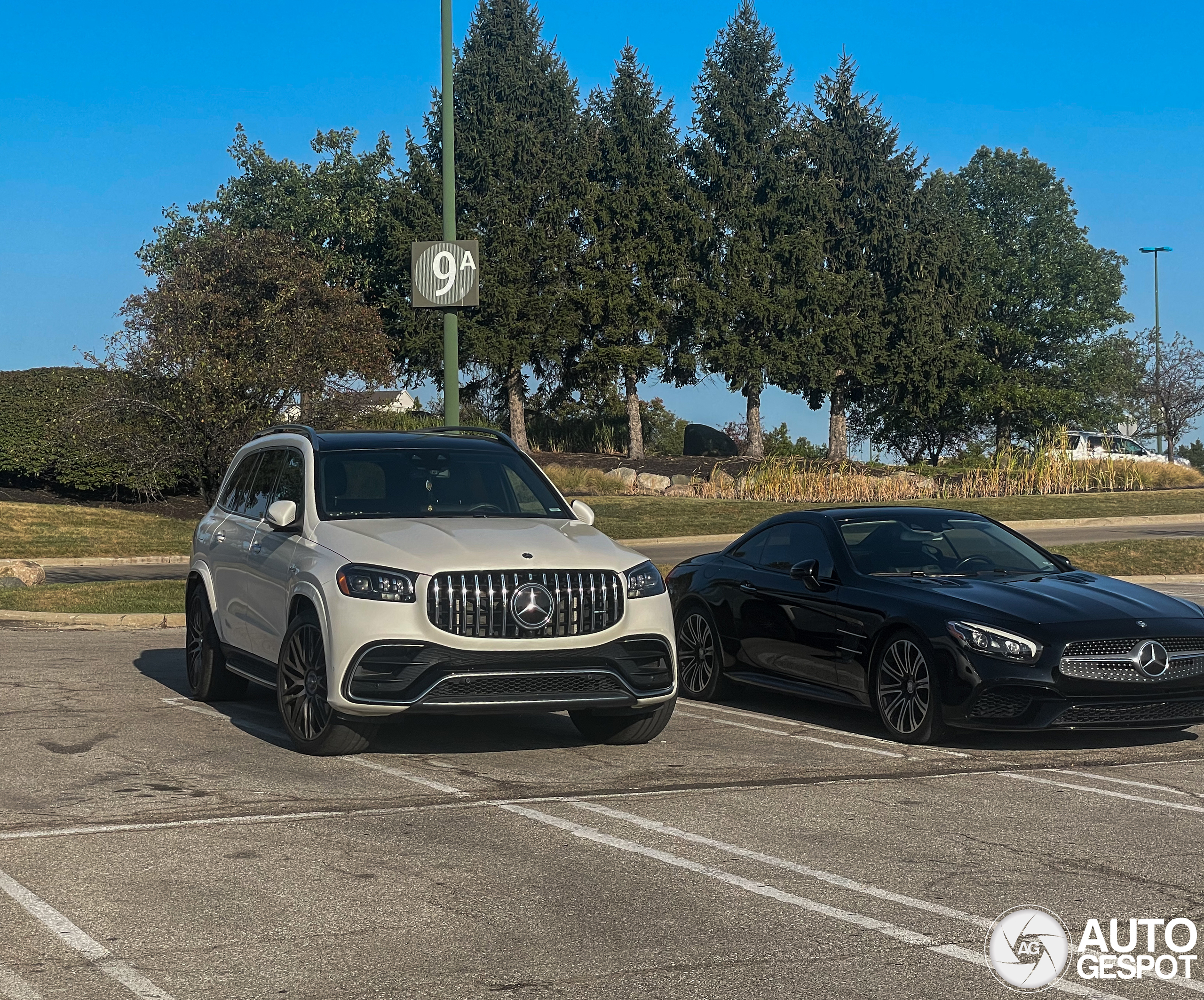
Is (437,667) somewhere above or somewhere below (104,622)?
above

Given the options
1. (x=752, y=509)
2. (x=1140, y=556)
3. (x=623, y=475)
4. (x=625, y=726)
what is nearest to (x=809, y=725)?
(x=625, y=726)

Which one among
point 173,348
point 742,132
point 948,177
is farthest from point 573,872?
point 948,177

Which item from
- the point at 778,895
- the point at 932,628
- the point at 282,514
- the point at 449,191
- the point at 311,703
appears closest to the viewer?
the point at 778,895

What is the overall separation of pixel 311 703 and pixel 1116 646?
187 inches

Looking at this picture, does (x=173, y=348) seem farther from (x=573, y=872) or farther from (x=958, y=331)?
(x=958, y=331)

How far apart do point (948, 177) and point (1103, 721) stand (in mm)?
55780

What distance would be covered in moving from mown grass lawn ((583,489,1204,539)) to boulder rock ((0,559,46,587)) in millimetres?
10819

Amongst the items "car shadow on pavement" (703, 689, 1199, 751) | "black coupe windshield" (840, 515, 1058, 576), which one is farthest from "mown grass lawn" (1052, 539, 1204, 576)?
"car shadow on pavement" (703, 689, 1199, 751)

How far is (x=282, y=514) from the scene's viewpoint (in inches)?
370

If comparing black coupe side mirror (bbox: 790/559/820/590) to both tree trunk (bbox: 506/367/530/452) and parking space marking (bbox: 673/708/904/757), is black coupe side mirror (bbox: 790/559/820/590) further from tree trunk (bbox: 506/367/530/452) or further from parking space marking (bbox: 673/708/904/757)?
tree trunk (bbox: 506/367/530/452)

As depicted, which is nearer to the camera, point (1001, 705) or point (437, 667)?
point (437, 667)

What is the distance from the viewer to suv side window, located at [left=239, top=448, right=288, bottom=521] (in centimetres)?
1055

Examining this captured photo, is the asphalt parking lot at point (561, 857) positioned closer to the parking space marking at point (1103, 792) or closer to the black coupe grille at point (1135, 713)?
the parking space marking at point (1103, 792)

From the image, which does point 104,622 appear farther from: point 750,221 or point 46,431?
point 750,221
